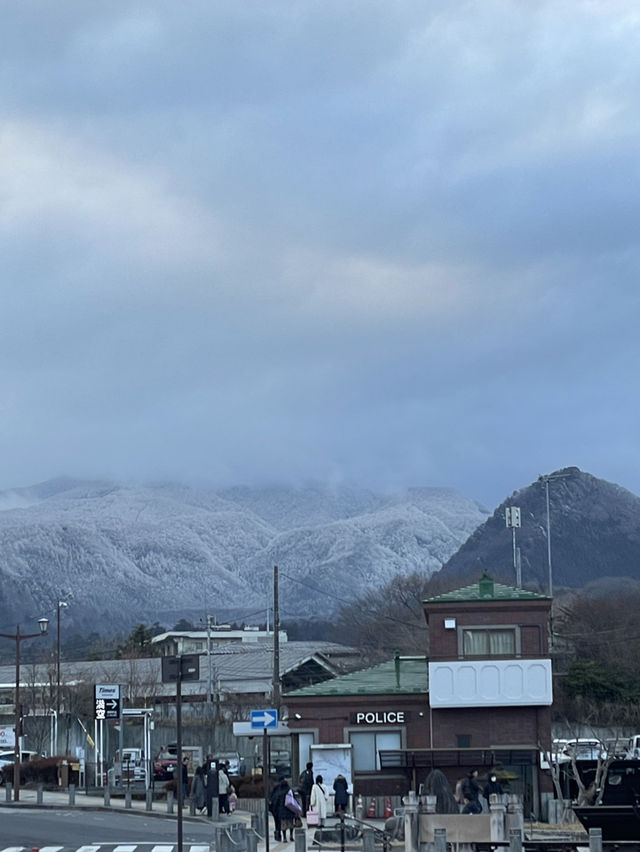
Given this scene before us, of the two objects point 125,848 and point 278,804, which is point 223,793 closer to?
point 278,804

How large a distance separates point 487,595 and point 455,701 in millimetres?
4180

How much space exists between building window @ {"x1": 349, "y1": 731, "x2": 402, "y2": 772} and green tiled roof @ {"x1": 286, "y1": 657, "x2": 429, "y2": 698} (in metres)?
1.53

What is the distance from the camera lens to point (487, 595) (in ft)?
163

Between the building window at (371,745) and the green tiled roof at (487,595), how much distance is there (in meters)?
5.22

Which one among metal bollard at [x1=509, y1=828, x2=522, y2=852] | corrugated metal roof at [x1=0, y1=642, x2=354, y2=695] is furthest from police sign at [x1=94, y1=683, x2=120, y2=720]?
corrugated metal roof at [x1=0, y1=642, x2=354, y2=695]

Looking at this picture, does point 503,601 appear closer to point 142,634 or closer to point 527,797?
point 527,797

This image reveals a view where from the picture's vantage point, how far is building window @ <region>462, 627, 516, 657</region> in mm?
49125

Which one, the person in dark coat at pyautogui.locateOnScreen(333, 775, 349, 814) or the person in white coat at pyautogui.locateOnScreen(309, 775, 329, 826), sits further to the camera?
the person in dark coat at pyautogui.locateOnScreen(333, 775, 349, 814)

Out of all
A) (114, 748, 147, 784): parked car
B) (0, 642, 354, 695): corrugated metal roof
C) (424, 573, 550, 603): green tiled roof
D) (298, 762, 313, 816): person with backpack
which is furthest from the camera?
(0, 642, 354, 695): corrugated metal roof

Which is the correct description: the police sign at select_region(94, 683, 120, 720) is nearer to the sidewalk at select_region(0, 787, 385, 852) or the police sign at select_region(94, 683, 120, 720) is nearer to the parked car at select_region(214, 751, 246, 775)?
the sidewalk at select_region(0, 787, 385, 852)

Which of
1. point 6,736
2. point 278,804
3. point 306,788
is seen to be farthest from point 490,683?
point 6,736

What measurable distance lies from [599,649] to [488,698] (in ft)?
129

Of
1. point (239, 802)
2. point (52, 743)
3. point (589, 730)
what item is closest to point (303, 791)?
point (239, 802)

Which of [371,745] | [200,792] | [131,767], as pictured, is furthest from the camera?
[131,767]
